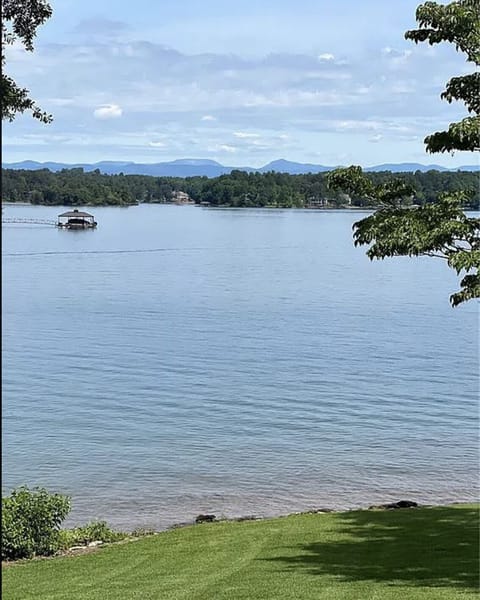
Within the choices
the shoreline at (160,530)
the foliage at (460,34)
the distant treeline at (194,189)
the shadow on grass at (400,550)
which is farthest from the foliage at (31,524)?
the distant treeline at (194,189)

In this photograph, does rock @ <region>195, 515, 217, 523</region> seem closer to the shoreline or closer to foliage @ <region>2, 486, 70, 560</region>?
the shoreline

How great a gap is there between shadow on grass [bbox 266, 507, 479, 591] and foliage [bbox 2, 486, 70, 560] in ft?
11.1

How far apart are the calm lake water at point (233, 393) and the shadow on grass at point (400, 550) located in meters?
3.87

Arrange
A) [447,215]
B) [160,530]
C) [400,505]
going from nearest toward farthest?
[447,215] → [160,530] → [400,505]

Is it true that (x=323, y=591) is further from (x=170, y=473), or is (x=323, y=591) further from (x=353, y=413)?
(x=353, y=413)

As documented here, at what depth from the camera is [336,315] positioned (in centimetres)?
4625

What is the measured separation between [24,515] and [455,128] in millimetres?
7639

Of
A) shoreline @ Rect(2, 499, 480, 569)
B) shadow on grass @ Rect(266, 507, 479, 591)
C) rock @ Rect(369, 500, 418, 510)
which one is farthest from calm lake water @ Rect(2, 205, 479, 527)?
shadow on grass @ Rect(266, 507, 479, 591)

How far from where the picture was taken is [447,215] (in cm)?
820

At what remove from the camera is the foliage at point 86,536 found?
12978 millimetres

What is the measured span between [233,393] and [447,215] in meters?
21.1

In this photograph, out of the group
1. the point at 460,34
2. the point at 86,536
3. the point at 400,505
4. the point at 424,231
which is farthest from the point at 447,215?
the point at 400,505

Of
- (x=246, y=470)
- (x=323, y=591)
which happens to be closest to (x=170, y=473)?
(x=246, y=470)

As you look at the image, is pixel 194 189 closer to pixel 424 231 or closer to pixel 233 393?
pixel 233 393
